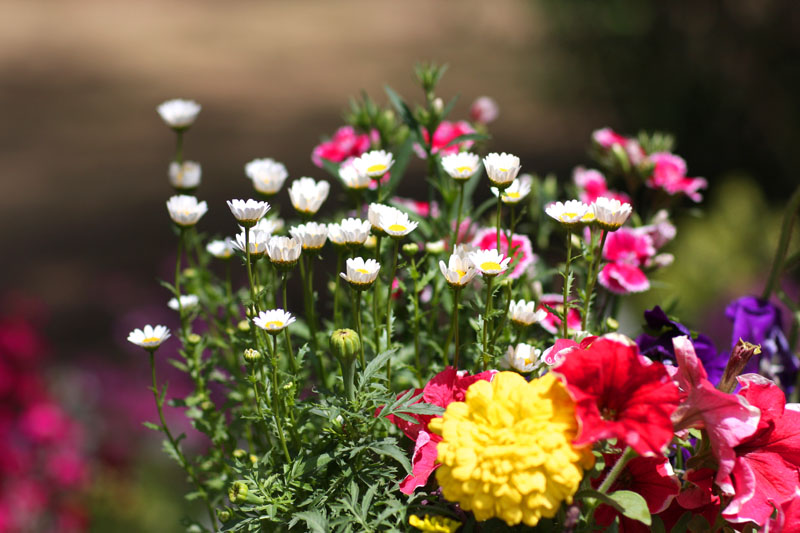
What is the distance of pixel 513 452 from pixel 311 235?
0.25m

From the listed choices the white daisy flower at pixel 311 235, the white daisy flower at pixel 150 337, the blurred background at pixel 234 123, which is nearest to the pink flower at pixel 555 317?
the blurred background at pixel 234 123

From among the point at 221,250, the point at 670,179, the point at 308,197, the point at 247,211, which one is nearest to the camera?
the point at 247,211

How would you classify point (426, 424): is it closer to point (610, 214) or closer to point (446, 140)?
point (610, 214)

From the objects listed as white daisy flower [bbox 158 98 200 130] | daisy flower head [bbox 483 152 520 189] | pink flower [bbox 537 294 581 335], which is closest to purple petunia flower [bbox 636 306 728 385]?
pink flower [bbox 537 294 581 335]

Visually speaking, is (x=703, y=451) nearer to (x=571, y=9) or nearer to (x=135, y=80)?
(x=571, y=9)

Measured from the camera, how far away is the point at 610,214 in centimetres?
57

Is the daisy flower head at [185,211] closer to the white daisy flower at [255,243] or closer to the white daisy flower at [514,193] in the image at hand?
the white daisy flower at [255,243]

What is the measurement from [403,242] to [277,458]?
309 mm

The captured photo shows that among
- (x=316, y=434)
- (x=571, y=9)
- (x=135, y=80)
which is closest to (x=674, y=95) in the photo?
(x=571, y=9)

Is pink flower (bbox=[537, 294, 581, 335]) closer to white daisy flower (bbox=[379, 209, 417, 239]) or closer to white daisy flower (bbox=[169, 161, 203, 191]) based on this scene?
white daisy flower (bbox=[379, 209, 417, 239])

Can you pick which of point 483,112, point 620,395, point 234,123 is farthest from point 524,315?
point 234,123

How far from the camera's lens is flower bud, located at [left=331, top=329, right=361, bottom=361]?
0.55 meters

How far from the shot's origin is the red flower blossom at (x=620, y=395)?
452 millimetres

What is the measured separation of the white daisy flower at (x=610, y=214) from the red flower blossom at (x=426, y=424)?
0.47 feet
